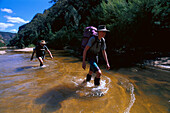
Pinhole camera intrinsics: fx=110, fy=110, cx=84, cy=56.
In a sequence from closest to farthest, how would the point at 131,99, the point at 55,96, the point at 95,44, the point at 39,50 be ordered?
the point at 131,99, the point at 55,96, the point at 95,44, the point at 39,50

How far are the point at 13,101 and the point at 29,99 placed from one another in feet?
1.45

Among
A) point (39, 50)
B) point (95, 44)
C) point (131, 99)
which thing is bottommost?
point (131, 99)

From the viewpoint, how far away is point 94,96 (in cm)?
360

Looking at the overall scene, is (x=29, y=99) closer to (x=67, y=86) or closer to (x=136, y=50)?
(x=67, y=86)

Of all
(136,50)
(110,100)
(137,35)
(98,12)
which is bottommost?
(110,100)

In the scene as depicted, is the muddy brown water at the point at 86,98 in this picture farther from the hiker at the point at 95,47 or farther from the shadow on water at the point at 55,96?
the hiker at the point at 95,47

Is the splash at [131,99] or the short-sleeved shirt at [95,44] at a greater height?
the short-sleeved shirt at [95,44]

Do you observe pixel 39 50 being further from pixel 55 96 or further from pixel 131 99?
pixel 131 99

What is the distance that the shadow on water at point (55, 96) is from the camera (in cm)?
300

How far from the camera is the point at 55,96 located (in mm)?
3641

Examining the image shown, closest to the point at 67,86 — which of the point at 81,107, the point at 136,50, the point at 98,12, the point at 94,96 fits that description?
the point at 94,96

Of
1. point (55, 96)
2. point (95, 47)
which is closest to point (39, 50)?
point (55, 96)

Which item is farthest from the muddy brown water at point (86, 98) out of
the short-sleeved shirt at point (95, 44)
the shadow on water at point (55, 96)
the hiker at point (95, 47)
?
the short-sleeved shirt at point (95, 44)

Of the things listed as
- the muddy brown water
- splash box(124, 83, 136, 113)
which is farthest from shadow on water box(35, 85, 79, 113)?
splash box(124, 83, 136, 113)
